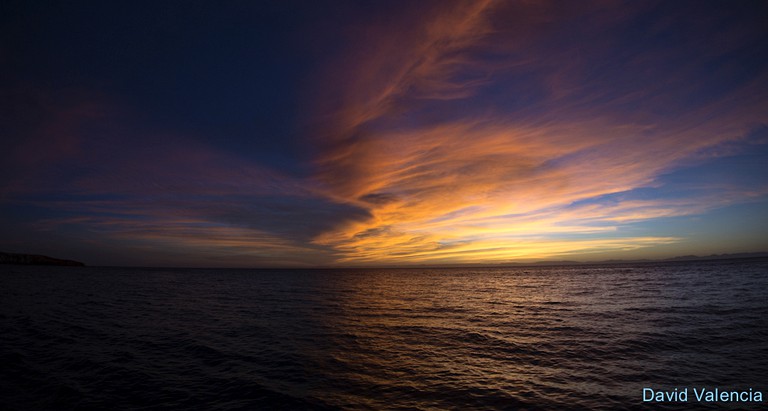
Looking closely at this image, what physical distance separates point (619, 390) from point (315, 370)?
13114 millimetres

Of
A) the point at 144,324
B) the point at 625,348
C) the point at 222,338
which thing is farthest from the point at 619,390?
the point at 144,324

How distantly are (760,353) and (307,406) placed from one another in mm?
23426

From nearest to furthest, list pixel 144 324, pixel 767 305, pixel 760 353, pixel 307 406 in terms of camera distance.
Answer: pixel 307 406 < pixel 760 353 < pixel 144 324 < pixel 767 305

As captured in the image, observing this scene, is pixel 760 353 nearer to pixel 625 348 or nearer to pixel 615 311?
pixel 625 348

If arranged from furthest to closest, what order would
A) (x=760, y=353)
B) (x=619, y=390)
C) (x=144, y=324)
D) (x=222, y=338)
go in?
(x=144, y=324)
(x=222, y=338)
(x=760, y=353)
(x=619, y=390)

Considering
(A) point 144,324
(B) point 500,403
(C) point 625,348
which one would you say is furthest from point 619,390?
(A) point 144,324

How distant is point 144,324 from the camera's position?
25.1m

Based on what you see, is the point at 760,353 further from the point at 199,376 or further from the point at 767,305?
the point at 199,376

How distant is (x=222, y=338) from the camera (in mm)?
21062

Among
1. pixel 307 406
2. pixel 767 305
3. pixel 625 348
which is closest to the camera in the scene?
pixel 307 406

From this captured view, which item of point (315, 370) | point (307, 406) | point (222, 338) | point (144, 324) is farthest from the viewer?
point (144, 324)

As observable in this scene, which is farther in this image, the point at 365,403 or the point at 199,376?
the point at 199,376

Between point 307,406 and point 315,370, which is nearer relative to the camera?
point 307,406

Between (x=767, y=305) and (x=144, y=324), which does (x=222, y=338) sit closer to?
(x=144, y=324)
